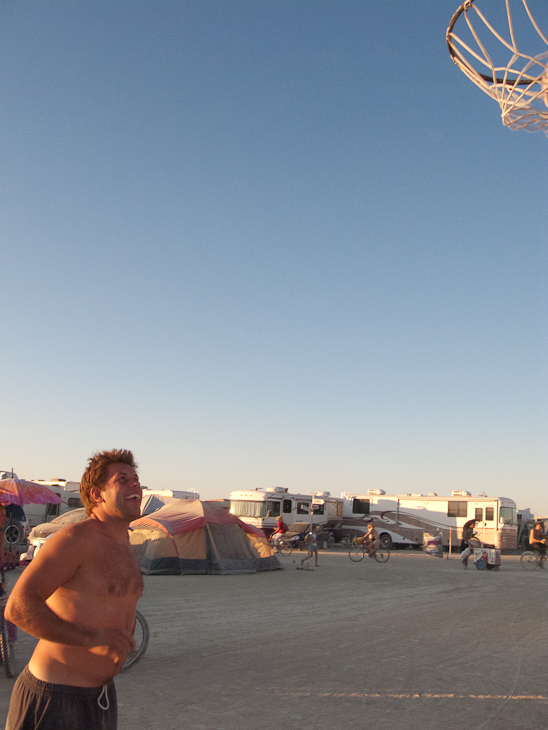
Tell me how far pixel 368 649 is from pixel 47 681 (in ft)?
20.5

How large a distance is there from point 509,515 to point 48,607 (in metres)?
33.2

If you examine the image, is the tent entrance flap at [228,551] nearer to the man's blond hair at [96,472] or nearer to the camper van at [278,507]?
the camper van at [278,507]

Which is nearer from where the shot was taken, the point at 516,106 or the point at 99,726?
the point at 99,726

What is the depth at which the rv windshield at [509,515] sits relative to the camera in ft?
105

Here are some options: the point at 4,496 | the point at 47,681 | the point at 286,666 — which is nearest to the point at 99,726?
the point at 47,681

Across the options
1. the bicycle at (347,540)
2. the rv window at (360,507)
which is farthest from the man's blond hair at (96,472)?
the rv window at (360,507)

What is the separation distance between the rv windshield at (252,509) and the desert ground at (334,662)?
19.2 meters

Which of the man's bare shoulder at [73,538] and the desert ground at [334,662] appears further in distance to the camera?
the desert ground at [334,662]

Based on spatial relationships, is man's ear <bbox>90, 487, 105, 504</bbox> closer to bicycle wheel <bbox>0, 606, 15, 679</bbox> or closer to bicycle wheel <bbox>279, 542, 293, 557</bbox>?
bicycle wheel <bbox>0, 606, 15, 679</bbox>

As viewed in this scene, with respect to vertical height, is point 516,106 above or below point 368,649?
above

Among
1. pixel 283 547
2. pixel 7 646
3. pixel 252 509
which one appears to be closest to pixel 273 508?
pixel 252 509

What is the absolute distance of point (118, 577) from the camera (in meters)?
2.56

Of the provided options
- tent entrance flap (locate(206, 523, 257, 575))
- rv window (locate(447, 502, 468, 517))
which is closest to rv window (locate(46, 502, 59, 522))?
tent entrance flap (locate(206, 523, 257, 575))

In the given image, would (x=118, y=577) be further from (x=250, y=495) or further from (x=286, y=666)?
(x=250, y=495)
